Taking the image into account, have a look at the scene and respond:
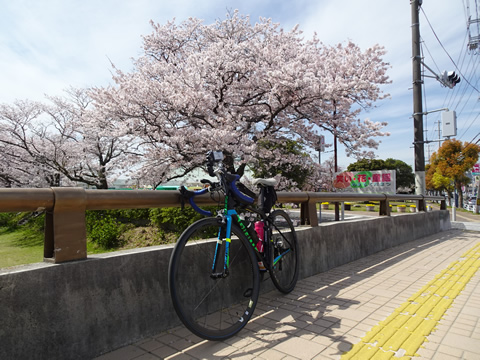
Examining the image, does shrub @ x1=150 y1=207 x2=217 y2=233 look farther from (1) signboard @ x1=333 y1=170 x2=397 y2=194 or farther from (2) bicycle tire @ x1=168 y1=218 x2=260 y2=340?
(1) signboard @ x1=333 y1=170 x2=397 y2=194

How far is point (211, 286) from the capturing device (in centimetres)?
344

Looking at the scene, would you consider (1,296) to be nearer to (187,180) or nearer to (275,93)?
(275,93)

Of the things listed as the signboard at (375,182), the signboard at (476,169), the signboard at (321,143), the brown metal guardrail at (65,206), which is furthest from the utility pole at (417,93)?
the signboard at (476,169)

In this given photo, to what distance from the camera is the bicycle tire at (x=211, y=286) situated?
10.0 ft

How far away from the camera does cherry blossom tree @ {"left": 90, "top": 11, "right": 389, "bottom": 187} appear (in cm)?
1156

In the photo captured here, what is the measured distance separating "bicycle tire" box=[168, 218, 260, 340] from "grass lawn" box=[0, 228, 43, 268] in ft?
21.9

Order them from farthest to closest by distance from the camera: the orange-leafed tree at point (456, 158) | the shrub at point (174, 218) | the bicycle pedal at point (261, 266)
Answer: the orange-leafed tree at point (456, 158) → the shrub at point (174, 218) → the bicycle pedal at point (261, 266)

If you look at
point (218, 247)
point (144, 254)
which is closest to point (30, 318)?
point (144, 254)

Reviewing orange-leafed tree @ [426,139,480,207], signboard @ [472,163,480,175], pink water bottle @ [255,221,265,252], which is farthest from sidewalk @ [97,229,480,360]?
orange-leafed tree @ [426,139,480,207]

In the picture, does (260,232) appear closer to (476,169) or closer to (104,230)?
(104,230)

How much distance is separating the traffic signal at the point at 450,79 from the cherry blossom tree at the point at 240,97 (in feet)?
7.54

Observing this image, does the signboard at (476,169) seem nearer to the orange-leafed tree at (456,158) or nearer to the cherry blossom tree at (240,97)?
the orange-leafed tree at (456,158)

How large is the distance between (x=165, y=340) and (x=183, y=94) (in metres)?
9.86

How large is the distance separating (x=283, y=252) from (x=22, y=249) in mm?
10120
